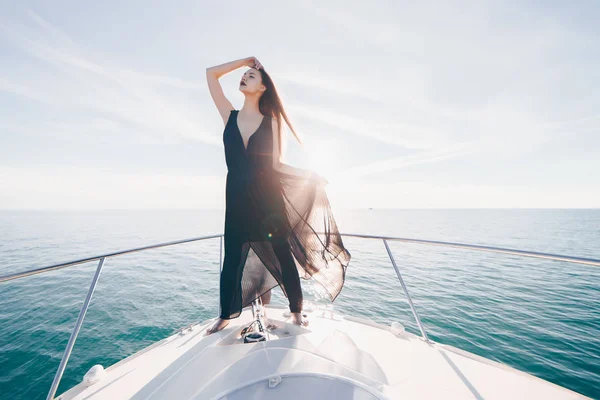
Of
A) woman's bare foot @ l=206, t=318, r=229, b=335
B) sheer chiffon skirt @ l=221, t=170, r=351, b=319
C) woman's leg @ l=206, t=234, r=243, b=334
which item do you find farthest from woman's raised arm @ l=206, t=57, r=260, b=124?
woman's bare foot @ l=206, t=318, r=229, b=335

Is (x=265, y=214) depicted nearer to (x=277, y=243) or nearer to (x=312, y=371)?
(x=277, y=243)

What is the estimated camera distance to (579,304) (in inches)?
298

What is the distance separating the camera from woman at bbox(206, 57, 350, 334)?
1.80 metres

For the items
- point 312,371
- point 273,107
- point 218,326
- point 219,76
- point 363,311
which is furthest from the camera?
point 363,311

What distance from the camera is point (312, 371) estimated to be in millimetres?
957

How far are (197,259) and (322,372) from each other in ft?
43.9

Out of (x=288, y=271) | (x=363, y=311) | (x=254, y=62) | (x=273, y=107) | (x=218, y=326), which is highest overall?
(x=254, y=62)

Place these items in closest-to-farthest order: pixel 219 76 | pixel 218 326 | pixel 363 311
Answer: pixel 218 326 → pixel 219 76 → pixel 363 311

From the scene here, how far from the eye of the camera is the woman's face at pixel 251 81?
6.12ft

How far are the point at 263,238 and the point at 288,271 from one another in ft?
1.11

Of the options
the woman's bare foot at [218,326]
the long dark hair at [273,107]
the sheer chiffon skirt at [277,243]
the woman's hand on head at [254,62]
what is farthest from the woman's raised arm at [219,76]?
the woman's bare foot at [218,326]

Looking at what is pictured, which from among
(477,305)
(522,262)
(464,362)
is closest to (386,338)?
(464,362)

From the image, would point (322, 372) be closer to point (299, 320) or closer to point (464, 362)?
point (299, 320)

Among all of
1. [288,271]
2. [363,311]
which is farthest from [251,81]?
[363,311]
